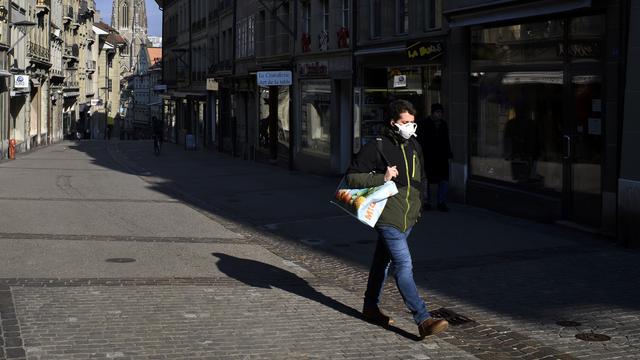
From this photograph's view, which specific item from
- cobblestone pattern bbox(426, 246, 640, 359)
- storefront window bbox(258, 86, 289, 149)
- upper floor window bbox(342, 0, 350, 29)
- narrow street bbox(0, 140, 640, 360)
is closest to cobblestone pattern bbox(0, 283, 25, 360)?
narrow street bbox(0, 140, 640, 360)

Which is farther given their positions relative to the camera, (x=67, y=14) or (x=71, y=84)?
(x=71, y=84)

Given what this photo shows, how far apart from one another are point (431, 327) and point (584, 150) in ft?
23.2

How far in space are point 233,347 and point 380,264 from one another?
1469 millimetres

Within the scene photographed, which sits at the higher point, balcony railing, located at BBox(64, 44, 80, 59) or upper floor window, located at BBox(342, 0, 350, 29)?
balcony railing, located at BBox(64, 44, 80, 59)

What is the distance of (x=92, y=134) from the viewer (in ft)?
295

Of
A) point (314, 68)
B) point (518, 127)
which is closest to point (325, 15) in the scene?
point (314, 68)

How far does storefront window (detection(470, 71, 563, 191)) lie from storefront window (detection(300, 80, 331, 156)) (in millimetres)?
9006

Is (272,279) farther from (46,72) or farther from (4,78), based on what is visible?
(46,72)

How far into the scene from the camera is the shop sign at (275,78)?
1057 inches

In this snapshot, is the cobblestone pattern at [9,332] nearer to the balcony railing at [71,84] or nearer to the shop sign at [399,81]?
the shop sign at [399,81]

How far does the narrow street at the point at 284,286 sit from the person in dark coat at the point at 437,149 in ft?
2.14

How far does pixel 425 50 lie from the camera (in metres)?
17.4

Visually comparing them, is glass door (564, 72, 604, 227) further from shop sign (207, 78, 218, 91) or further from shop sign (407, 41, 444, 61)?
shop sign (207, 78, 218, 91)

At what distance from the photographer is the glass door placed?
12.6 meters
